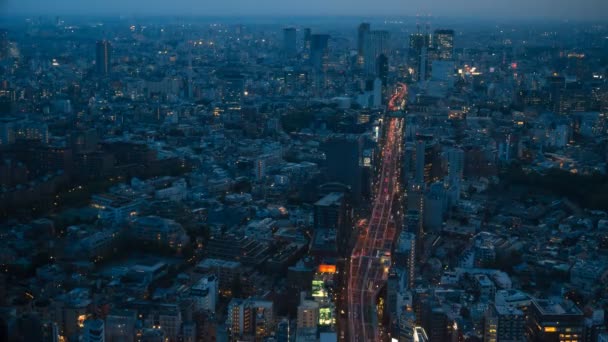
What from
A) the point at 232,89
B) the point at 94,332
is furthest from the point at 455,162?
the point at 232,89

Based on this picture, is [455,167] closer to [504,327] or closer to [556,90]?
[556,90]

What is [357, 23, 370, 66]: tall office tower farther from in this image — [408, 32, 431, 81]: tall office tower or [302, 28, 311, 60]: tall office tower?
[302, 28, 311, 60]: tall office tower

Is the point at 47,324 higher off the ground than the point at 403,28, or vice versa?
the point at 403,28

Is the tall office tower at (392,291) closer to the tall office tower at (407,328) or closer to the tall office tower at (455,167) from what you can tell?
the tall office tower at (407,328)

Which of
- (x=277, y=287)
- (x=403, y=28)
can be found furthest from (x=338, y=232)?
(x=403, y=28)

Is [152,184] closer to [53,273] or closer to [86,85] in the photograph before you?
[53,273]
